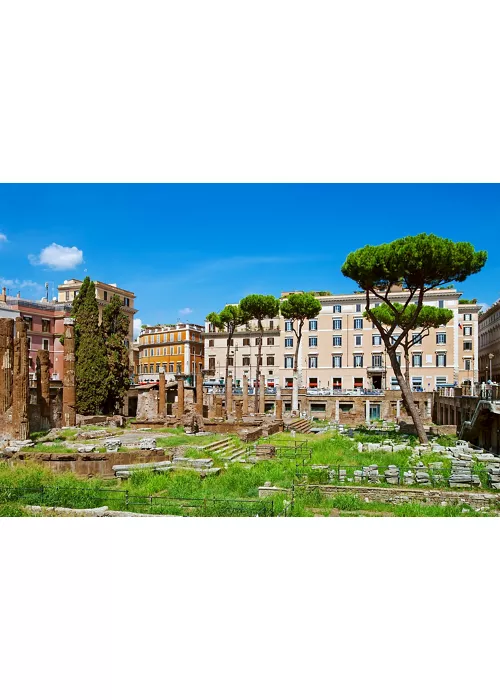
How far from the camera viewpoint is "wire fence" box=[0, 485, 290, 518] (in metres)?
12.5

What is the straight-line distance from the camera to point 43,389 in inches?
1160

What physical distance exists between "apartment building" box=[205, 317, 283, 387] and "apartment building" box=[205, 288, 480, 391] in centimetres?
13

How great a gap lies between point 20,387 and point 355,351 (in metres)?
41.6

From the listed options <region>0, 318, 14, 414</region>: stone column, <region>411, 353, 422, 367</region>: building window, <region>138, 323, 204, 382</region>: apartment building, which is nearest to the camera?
<region>0, 318, 14, 414</region>: stone column

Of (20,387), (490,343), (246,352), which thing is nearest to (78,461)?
(20,387)

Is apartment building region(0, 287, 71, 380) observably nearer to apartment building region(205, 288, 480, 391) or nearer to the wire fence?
apartment building region(205, 288, 480, 391)

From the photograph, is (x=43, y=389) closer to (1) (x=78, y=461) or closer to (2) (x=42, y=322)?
(1) (x=78, y=461)

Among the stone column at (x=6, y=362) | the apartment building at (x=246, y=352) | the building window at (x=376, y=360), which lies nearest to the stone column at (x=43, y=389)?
the stone column at (x=6, y=362)

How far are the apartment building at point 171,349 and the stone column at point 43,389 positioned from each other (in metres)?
34.2

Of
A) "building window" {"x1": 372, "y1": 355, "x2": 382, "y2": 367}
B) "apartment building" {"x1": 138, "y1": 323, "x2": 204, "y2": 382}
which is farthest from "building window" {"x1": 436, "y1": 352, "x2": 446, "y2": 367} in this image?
"apartment building" {"x1": 138, "y1": 323, "x2": 204, "y2": 382}

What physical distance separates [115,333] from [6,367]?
18.5 m

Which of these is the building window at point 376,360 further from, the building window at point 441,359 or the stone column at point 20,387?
the stone column at point 20,387
